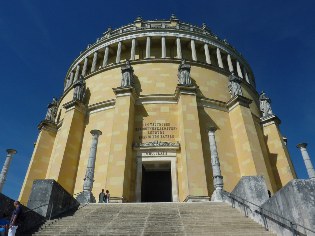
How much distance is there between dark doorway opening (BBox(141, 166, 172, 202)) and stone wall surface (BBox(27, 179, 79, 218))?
36.9 ft

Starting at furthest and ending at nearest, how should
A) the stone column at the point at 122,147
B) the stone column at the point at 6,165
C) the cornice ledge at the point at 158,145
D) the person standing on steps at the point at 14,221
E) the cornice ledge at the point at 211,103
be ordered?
the cornice ledge at the point at 211,103 < the cornice ledge at the point at 158,145 < the stone column at the point at 6,165 < the stone column at the point at 122,147 < the person standing on steps at the point at 14,221

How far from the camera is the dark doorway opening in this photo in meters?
22.9

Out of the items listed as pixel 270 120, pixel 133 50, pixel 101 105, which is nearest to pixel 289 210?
pixel 101 105

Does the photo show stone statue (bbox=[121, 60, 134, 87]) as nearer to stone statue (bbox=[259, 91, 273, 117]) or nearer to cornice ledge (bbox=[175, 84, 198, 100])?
cornice ledge (bbox=[175, 84, 198, 100])

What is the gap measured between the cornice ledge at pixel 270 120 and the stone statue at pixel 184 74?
8.38 m

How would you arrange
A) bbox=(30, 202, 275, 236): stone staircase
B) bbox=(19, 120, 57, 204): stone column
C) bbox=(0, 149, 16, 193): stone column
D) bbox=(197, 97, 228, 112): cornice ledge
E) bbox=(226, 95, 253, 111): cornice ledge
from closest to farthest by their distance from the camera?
bbox=(30, 202, 275, 236): stone staircase
bbox=(0, 149, 16, 193): stone column
bbox=(19, 120, 57, 204): stone column
bbox=(226, 95, 253, 111): cornice ledge
bbox=(197, 97, 228, 112): cornice ledge

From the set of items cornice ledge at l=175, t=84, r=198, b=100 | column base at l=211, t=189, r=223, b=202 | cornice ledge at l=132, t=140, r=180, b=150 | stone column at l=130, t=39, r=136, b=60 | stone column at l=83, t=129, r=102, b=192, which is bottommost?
column base at l=211, t=189, r=223, b=202

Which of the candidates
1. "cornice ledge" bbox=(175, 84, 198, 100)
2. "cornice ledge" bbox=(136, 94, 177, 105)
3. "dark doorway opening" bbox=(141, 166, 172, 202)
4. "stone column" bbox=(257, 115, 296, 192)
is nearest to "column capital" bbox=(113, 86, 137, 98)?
"cornice ledge" bbox=(136, 94, 177, 105)

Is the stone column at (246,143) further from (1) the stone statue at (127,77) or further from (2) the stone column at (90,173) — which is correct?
(2) the stone column at (90,173)

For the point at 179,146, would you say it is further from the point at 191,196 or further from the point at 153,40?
the point at 153,40

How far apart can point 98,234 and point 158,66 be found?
1948cm

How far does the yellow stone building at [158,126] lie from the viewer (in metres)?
19.7

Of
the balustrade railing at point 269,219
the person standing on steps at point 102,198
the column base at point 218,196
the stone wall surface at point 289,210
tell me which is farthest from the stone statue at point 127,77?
the stone wall surface at point 289,210

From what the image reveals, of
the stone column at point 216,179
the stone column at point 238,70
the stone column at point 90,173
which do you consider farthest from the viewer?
the stone column at point 238,70
